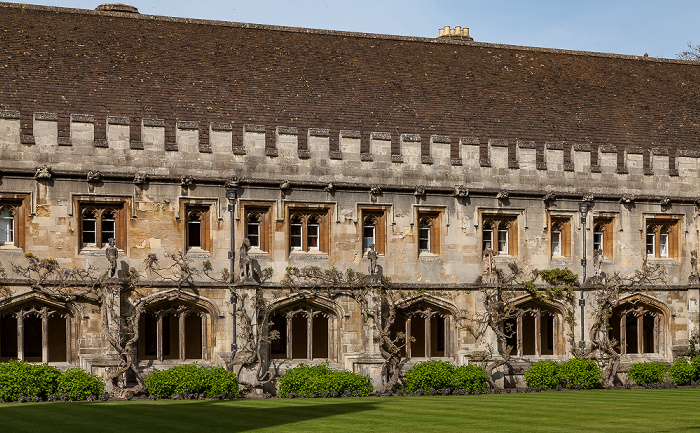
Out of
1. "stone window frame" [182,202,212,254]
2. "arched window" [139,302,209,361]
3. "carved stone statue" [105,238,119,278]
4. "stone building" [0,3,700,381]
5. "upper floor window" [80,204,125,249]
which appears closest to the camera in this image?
"carved stone statue" [105,238,119,278]

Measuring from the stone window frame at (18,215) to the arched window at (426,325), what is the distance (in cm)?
903

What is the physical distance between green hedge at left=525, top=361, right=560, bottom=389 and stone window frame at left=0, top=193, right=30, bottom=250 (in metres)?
12.1

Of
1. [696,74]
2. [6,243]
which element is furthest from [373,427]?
[696,74]

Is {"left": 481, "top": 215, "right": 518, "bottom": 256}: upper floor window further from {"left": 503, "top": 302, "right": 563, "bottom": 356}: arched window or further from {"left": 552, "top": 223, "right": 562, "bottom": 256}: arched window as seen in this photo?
{"left": 503, "top": 302, "right": 563, "bottom": 356}: arched window

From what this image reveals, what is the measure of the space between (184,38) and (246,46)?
167 cm

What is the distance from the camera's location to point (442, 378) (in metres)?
28.8

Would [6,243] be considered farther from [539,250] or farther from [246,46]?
[539,250]

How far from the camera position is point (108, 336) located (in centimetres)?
2755

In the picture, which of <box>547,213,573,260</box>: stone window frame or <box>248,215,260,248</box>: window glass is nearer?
<box>248,215,260,248</box>: window glass

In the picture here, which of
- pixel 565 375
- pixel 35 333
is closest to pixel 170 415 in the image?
pixel 35 333

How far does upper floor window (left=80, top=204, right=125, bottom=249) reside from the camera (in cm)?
2853

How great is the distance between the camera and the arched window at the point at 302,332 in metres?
29.8

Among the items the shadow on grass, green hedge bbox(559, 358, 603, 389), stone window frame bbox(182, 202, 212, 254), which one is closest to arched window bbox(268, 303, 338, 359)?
stone window frame bbox(182, 202, 212, 254)

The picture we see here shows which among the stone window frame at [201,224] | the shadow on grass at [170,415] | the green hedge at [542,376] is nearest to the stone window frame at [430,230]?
the green hedge at [542,376]
